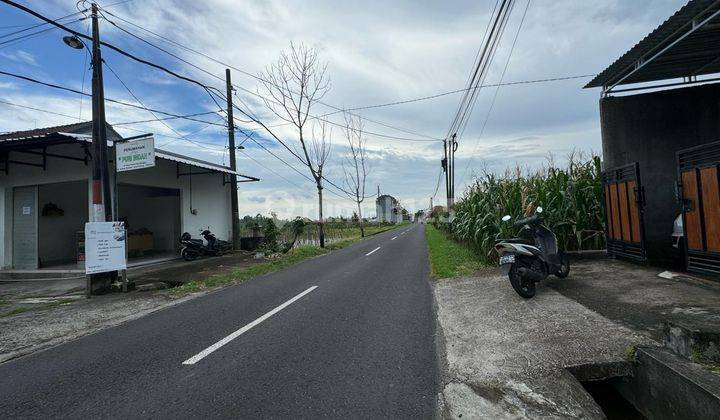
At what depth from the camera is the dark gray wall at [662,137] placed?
7640mm

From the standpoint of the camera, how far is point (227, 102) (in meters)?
18.4

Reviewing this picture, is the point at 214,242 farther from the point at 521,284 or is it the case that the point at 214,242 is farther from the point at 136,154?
the point at 521,284

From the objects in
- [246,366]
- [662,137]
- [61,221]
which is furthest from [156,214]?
[662,137]

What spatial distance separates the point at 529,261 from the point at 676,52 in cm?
479

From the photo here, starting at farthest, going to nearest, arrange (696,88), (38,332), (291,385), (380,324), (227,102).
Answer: (227,102), (696,88), (38,332), (380,324), (291,385)

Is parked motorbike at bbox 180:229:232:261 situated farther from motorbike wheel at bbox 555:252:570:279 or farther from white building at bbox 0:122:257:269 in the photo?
motorbike wheel at bbox 555:252:570:279

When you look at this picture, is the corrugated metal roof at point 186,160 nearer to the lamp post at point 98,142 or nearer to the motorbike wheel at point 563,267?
the lamp post at point 98,142

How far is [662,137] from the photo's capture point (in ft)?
26.0

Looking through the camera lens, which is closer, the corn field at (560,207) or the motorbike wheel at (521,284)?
the motorbike wheel at (521,284)

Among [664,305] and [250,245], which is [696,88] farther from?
[250,245]

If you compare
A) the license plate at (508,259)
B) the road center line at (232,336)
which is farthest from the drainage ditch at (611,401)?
the road center line at (232,336)

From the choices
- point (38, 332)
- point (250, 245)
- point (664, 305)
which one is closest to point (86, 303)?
point (38, 332)

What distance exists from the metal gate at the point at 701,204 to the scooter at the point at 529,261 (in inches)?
75.3

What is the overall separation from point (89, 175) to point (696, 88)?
56.0 ft
